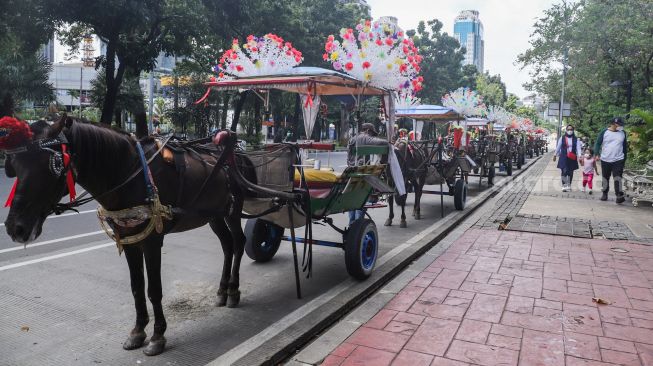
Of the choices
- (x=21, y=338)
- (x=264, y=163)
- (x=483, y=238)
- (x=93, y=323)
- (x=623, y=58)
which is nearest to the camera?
(x=21, y=338)

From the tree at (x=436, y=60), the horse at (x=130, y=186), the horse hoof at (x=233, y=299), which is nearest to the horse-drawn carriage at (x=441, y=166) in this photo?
the horse hoof at (x=233, y=299)

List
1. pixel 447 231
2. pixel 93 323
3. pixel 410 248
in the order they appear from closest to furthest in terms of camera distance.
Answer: pixel 93 323, pixel 410 248, pixel 447 231

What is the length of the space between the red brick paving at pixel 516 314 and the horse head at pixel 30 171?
2101 millimetres

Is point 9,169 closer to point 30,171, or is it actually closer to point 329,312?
point 30,171

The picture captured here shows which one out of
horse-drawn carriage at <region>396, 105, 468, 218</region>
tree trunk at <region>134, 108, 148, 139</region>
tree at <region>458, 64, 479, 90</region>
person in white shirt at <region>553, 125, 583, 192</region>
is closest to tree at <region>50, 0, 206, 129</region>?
horse-drawn carriage at <region>396, 105, 468, 218</region>

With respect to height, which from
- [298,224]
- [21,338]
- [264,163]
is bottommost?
[21,338]

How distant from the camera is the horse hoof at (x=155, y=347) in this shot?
11.9 ft

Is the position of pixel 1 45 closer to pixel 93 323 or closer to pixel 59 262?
pixel 59 262

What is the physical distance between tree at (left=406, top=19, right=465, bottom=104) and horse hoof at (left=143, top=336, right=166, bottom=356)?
4715 cm

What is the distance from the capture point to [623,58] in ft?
70.3

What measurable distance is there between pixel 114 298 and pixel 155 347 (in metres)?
1.38

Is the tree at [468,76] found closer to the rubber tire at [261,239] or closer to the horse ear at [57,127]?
the rubber tire at [261,239]

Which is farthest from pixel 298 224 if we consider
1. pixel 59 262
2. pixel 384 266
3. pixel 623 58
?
pixel 623 58

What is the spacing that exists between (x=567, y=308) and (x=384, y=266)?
2042mm
